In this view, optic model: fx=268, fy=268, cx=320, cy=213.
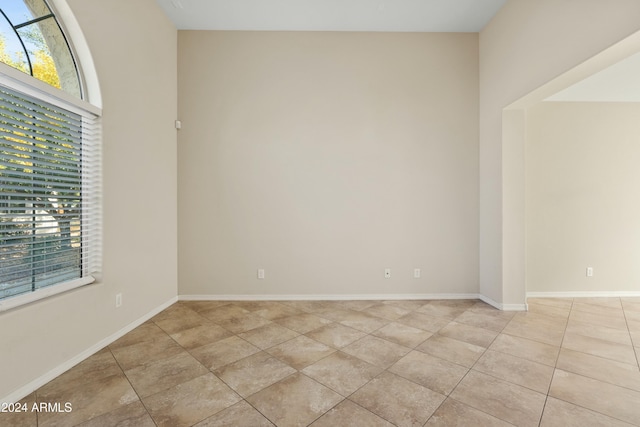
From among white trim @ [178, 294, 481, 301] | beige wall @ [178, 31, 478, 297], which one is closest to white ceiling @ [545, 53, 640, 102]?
beige wall @ [178, 31, 478, 297]

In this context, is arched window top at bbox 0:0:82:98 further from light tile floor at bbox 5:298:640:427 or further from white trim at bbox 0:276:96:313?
light tile floor at bbox 5:298:640:427

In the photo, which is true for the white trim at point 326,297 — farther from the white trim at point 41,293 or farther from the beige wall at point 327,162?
the white trim at point 41,293

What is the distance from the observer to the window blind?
5.82ft

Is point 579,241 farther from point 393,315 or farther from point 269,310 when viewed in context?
point 269,310

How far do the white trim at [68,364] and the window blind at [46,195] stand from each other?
1.83 ft

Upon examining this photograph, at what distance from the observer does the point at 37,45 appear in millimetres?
2008

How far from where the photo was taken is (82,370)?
202 cm

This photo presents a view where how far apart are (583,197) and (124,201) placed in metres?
5.75

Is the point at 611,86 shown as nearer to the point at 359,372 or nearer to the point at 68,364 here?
the point at 359,372

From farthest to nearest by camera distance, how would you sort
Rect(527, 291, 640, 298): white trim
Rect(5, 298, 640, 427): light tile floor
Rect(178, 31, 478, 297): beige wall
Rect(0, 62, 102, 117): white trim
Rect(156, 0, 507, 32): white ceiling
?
Rect(527, 291, 640, 298): white trim < Rect(178, 31, 478, 297): beige wall < Rect(156, 0, 507, 32): white ceiling < Rect(0, 62, 102, 117): white trim < Rect(5, 298, 640, 427): light tile floor

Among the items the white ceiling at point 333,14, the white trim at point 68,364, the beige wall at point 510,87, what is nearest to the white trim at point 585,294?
the beige wall at point 510,87

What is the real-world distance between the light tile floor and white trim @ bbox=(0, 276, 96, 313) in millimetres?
597

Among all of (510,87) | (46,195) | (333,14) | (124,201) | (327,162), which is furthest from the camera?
(327,162)

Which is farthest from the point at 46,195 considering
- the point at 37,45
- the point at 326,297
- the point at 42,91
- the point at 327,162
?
the point at 326,297
